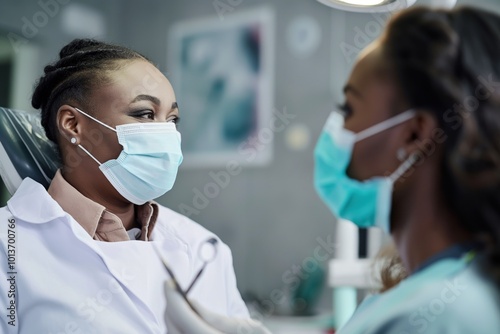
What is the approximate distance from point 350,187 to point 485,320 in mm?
234

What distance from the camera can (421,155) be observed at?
2.20 feet

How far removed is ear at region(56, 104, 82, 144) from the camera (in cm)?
102

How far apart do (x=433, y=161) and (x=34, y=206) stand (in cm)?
69

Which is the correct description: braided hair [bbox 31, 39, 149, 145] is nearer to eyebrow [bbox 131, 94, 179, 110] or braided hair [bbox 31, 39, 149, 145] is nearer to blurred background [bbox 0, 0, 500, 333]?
eyebrow [bbox 131, 94, 179, 110]

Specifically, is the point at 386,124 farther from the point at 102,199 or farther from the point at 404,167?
the point at 102,199

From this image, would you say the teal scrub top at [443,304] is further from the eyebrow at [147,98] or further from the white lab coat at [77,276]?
the eyebrow at [147,98]

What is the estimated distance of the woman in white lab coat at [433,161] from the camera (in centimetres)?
62

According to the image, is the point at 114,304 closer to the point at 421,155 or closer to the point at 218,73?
the point at 421,155

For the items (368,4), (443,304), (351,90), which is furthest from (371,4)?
(443,304)

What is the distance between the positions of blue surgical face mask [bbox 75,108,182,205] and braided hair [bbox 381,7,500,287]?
0.50 metres

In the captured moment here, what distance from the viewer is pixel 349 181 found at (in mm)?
744

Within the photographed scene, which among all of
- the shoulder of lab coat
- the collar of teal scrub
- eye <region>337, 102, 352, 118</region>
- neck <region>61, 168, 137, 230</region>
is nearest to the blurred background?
the shoulder of lab coat

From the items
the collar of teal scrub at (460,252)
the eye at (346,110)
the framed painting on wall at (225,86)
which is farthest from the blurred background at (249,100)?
the collar of teal scrub at (460,252)

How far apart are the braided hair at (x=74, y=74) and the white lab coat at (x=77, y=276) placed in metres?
0.15
